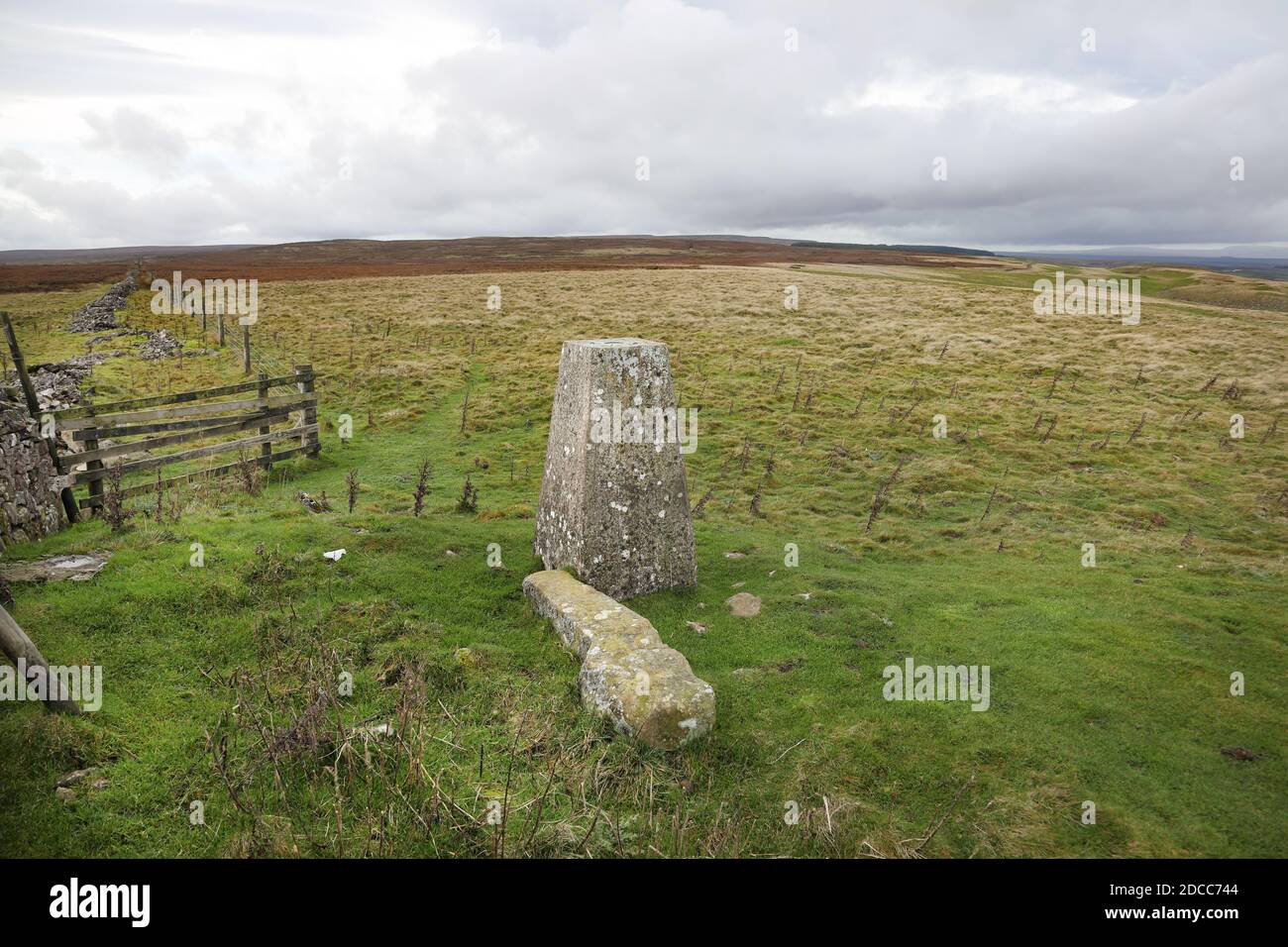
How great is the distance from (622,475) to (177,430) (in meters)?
11.3

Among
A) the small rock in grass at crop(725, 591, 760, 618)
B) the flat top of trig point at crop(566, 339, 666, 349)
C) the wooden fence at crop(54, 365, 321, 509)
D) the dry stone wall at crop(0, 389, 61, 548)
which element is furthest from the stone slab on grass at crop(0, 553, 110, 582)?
the small rock in grass at crop(725, 591, 760, 618)

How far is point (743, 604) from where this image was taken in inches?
347

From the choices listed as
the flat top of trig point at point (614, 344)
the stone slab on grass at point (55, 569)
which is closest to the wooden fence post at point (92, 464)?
the stone slab on grass at point (55, 569)

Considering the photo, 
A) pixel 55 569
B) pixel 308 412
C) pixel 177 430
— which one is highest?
pixel 308 412

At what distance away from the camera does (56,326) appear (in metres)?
35.5

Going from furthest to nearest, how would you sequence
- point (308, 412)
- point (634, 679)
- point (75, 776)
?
point (308, 412)
point (634, 679)
point (75, 776)

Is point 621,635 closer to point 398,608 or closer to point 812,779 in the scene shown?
point 812,779

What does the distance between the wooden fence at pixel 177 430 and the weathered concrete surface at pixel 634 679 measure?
8.30 m

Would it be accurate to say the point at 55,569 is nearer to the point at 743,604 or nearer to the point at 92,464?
the point at 92,464

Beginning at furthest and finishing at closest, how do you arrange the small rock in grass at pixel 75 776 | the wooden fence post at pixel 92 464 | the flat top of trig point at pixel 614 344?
the wooden fence post at pixel 92 464 → the flat top of trig point at pixel 614 344 → the small rock in grass at pixel 75 776

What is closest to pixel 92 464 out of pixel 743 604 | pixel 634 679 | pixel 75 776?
pixel 75 776

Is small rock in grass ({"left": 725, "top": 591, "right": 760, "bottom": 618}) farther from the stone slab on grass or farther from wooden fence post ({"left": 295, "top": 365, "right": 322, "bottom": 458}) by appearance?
wooden fence post ({"left": 295, "top": 365, "right": 322, "bottom": 458})

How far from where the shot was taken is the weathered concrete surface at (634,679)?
5781mm

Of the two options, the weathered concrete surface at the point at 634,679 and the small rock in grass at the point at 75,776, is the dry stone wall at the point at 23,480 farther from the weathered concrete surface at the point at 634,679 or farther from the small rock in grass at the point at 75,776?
the weathered concrete surface at the point at 634,679
